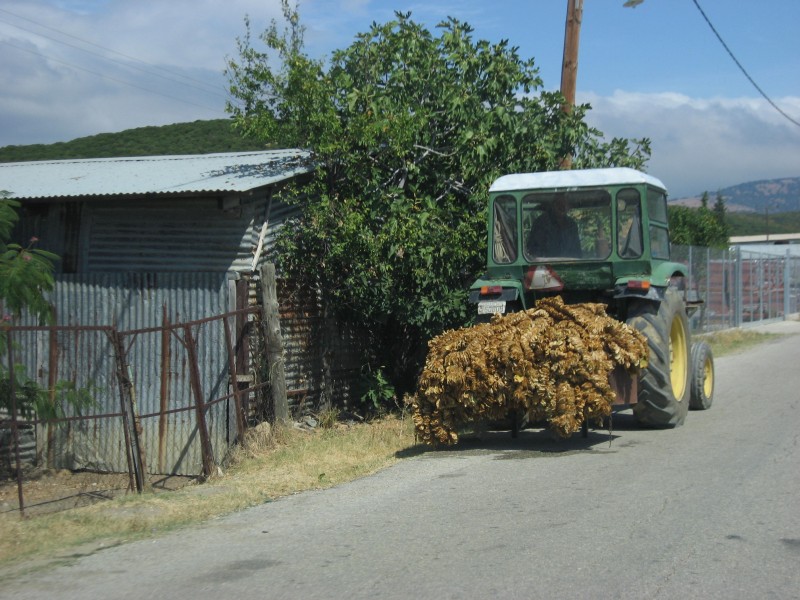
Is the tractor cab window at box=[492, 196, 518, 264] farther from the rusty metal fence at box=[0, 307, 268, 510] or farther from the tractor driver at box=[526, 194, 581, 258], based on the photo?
the rusty metal fence at box=[0, 307, 268, 510]

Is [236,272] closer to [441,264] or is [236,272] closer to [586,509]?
[441,264]

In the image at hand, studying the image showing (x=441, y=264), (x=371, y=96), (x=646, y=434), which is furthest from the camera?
(x=371, y=96)

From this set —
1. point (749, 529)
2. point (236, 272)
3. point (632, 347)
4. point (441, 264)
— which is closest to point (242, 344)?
point (236, 272)

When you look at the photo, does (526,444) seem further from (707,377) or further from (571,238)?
(707,377)

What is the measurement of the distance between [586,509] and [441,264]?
5575 millimetres

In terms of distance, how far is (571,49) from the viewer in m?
14.2

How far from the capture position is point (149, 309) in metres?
11.4

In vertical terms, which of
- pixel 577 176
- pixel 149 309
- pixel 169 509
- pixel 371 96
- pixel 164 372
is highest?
pixel 371 96

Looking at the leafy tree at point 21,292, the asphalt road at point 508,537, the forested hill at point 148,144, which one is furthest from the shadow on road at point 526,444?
the forested hill at point 148,144

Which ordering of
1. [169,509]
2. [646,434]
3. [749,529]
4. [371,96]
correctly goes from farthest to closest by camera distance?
[371,96] < [646,434] < [169,509] < [749,529]

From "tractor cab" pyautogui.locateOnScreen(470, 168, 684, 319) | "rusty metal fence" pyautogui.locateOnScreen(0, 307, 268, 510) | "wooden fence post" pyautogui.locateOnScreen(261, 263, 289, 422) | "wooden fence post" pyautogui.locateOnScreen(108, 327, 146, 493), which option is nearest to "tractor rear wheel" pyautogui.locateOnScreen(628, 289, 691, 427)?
"tractor cab" pyautogui.locateOnScreen(470, 168, 684, 319)

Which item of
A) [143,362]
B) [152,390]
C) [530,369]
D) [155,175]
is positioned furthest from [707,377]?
[155,175]

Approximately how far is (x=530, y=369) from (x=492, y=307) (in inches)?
53.8

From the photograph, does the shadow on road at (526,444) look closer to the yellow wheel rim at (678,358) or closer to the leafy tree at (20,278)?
the yellow wheel rim at (678,358)
